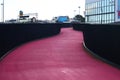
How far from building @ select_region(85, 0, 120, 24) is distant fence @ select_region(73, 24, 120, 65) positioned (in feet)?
204

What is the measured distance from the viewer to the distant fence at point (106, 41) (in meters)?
15.3

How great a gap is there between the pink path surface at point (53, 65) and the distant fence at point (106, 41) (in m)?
0.49

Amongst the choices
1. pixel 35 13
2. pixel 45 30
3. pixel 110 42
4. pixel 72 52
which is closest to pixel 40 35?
pixel 45 30

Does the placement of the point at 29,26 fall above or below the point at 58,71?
above

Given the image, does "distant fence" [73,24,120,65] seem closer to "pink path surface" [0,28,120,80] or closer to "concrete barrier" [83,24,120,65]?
"concrete barrier" [83,24,120,65]

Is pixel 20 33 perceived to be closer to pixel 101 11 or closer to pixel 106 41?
pixel 106 41

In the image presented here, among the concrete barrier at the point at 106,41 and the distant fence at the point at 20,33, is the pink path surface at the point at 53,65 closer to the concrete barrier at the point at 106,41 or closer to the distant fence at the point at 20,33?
the concrete barrier at the point at 106,41

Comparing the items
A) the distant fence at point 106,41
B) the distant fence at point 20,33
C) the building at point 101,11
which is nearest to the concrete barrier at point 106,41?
the distant fence at point 106,41

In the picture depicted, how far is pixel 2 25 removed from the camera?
17.6m

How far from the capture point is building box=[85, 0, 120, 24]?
284 feet

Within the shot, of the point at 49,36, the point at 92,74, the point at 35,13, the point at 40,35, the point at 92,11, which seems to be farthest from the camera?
the point at 92,11

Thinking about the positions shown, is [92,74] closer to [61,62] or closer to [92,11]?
[61,62]

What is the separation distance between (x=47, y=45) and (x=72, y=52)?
3.77 metres

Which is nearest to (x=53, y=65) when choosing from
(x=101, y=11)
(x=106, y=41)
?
(x=106, y=41)
